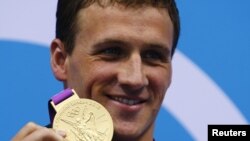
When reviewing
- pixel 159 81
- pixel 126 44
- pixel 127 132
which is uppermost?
pixel 126 44

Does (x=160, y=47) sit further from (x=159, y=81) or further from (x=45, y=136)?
(x=45, y=136)

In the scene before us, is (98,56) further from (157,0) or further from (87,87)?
(157,0)

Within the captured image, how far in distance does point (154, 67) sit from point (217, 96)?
57 cm

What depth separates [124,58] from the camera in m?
1.47

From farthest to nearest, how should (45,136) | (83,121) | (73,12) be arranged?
(73,12) → (83,121) → (45,136)

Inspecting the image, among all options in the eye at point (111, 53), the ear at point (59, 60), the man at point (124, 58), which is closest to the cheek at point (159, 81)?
the man at point (124, 58)

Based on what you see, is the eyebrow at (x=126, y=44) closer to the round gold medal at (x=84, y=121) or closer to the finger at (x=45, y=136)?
the round gold medal at (x=84, y=121)

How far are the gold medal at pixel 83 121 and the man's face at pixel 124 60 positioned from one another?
0.13m

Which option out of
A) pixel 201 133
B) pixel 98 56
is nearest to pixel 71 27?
pixel 98 56

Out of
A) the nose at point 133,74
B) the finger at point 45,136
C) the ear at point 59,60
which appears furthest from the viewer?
the ear at point 59,60

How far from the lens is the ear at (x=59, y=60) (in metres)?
1.62

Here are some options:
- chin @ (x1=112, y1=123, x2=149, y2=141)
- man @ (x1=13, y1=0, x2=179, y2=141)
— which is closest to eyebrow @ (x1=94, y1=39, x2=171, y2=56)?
man @ (x1=13, y1=0, x2=179, y2=141)

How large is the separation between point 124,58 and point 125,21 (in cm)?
11

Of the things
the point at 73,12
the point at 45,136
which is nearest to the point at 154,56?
the point at 73,12
